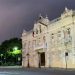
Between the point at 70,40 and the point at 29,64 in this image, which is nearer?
the point at 70,40

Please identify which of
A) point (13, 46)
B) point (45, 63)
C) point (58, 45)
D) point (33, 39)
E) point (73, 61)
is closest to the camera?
point (73, 61)

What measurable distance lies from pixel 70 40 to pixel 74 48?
2015 millimetres

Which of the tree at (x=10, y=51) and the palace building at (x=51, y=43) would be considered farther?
the tree at (x=10, y=51)

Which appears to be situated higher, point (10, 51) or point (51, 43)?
point (10, 51)

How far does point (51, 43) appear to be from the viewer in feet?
238

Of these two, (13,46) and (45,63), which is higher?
(13,46)

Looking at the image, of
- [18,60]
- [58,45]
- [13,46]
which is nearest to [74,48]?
[58,45]

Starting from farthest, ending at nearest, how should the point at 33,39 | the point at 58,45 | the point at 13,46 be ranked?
the point at 13,46 → the point at 33,39 → the point at 58,45

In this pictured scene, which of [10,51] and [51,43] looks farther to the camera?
[10,51]

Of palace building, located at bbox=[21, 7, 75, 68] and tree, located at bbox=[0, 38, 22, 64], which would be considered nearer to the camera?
palace building, located at bbox=[21, 7, 75, 68]

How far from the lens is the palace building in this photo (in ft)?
208

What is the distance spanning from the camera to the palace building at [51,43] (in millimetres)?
63281

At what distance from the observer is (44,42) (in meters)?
76.6

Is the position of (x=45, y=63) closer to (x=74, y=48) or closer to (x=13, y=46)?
(x=74, y=48)
